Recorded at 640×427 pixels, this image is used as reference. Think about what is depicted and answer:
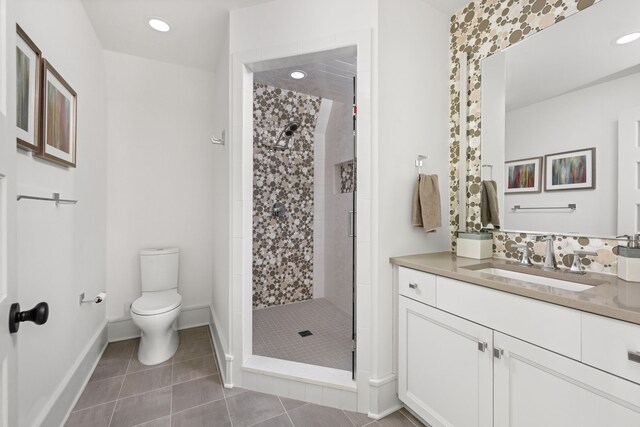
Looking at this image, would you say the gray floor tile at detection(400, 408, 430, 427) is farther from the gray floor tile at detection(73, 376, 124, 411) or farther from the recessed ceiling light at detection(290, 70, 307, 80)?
the recessed ceiling light at detection(290, 70, 307, 80)

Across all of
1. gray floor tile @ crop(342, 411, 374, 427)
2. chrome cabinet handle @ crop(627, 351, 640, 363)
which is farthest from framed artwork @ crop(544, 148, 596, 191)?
gray floor tile @ crop(342, 411, 374, 427)

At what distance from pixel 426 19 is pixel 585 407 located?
216 cm

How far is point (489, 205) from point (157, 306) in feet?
8.04

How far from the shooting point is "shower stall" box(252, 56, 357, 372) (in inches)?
122

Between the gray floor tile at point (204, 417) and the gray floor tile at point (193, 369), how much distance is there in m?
0.36

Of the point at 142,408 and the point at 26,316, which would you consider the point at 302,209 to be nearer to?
the point at 142,408

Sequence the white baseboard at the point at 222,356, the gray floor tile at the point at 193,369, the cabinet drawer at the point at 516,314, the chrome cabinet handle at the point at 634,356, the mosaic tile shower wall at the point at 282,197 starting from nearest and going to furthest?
1. the chrome cabinet handle at the point at 634,356
2. the cabinet drawer at the point at 516,314
3. the white baseboard at the point at 222,356
4. the gray floor tile at the point at 193,369
5. the mosaic tile shower wall at the point at 282,197

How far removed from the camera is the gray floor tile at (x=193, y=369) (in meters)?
2.03

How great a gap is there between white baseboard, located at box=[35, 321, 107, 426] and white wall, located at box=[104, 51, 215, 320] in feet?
1.41

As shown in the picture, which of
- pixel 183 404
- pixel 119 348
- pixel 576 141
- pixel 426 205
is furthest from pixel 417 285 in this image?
pixel 119 348

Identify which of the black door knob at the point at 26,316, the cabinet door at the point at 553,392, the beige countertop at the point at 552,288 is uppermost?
the black door knob at the point at 26,316

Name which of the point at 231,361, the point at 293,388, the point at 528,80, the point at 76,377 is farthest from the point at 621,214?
the point at 76,377

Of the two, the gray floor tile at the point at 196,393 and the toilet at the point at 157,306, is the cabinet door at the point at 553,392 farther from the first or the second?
the toilet at the point at 157,306

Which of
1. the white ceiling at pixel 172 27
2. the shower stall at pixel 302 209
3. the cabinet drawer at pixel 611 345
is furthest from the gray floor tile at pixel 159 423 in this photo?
the white ceiling at pixel 172 27
